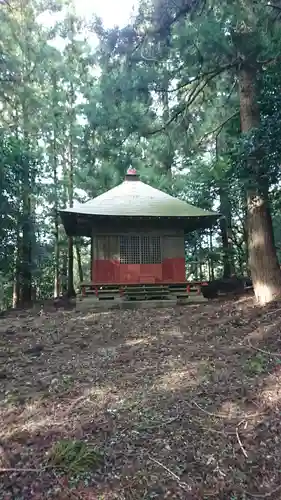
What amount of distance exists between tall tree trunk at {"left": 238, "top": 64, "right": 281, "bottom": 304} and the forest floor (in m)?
1.59

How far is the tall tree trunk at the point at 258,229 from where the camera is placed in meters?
7.93

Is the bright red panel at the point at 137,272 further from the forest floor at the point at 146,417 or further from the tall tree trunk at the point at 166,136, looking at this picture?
the forest floor at the point at 146,417

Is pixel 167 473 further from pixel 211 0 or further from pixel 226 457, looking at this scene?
pixel 211 0

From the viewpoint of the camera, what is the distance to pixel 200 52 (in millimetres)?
8055

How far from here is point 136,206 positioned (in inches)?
523

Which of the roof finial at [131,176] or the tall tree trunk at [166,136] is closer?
the tall tree trunk at [166,136]

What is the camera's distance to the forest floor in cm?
267

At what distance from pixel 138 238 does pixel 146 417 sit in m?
10.1

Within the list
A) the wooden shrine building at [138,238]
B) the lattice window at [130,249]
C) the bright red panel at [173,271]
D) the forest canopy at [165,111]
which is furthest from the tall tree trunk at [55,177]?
the bright red panel at [173,271]

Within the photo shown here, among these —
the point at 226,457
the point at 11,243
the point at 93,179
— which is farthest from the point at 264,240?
the point at 93,179

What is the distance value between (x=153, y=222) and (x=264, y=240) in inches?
219

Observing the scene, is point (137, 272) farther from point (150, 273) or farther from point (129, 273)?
point (150, 273)

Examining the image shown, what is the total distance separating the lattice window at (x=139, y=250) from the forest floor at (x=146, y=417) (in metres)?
6.88

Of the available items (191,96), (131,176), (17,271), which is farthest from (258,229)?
(17,271)
